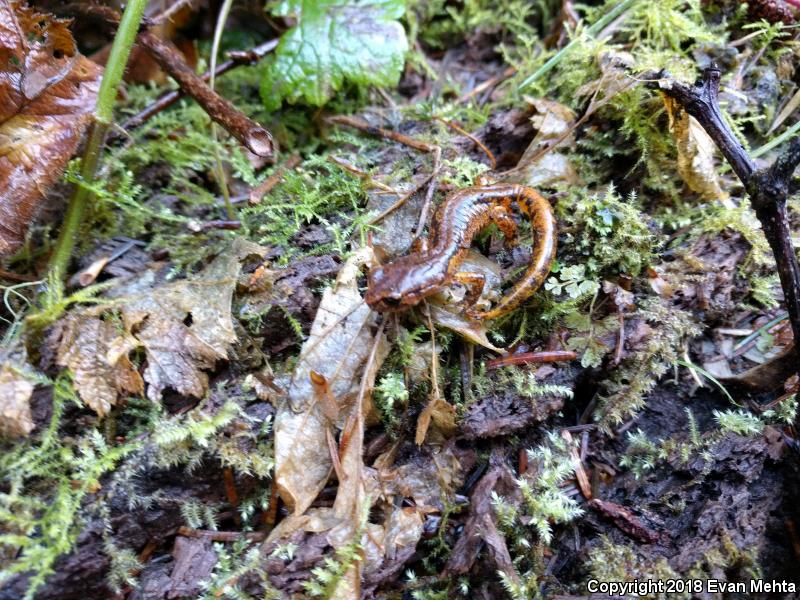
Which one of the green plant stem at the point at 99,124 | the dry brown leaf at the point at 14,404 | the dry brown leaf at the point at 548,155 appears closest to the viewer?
the dry brown leaf at the point at 14,404

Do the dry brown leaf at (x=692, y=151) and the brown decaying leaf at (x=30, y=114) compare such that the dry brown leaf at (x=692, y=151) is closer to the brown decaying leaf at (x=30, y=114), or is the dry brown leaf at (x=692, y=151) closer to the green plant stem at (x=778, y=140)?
the green plant stem at (x=778, y=140)

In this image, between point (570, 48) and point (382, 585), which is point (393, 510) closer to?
point (382, 585)

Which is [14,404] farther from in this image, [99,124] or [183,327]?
[99,124]

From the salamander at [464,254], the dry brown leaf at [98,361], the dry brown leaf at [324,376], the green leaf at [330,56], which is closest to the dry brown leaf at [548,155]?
the salamander at [464,254]

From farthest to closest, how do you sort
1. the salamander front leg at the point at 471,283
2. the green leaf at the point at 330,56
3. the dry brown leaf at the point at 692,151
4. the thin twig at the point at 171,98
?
1. the green leaf at the point at 330,56
2. the thin twig at the point at 171,98
3. the dry brown leaf at the point at 692,151
4. the salamander front leg at the point at 471,283

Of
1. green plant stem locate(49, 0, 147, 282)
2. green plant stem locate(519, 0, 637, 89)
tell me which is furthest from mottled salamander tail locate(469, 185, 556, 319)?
green plant stem locate(49, 0, 147, 282)

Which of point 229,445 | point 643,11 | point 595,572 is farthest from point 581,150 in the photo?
point 229,445

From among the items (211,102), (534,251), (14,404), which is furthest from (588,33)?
(14,404)

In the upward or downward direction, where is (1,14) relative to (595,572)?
upward
